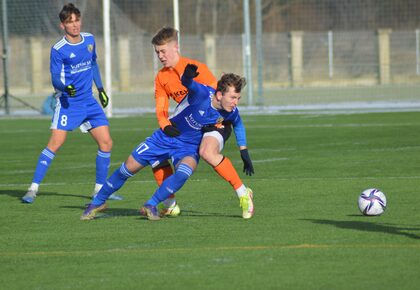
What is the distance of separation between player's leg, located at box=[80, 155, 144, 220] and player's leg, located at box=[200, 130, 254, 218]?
0.67 m

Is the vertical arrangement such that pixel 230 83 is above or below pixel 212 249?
above

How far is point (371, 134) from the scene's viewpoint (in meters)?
20.2

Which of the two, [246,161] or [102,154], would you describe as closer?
[246,161]

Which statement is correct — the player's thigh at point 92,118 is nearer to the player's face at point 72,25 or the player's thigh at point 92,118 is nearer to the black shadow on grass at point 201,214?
the player's face at point 72,25

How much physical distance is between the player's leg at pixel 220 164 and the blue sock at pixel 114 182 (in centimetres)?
76

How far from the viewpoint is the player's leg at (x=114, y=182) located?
10.4 meters

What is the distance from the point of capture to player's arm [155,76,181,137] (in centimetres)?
1027

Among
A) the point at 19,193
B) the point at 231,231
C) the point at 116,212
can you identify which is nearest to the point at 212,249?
the point at 231,231

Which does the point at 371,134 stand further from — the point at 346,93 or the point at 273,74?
the point at 273,74

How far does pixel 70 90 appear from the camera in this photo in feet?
41.1

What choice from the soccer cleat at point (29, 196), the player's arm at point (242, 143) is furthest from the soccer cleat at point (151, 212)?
the soccer cleat at point (29, 196)

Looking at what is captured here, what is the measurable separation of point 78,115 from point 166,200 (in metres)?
2.36

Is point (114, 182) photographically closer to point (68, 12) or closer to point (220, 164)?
point (220, 164)

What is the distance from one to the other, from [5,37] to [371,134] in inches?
488
